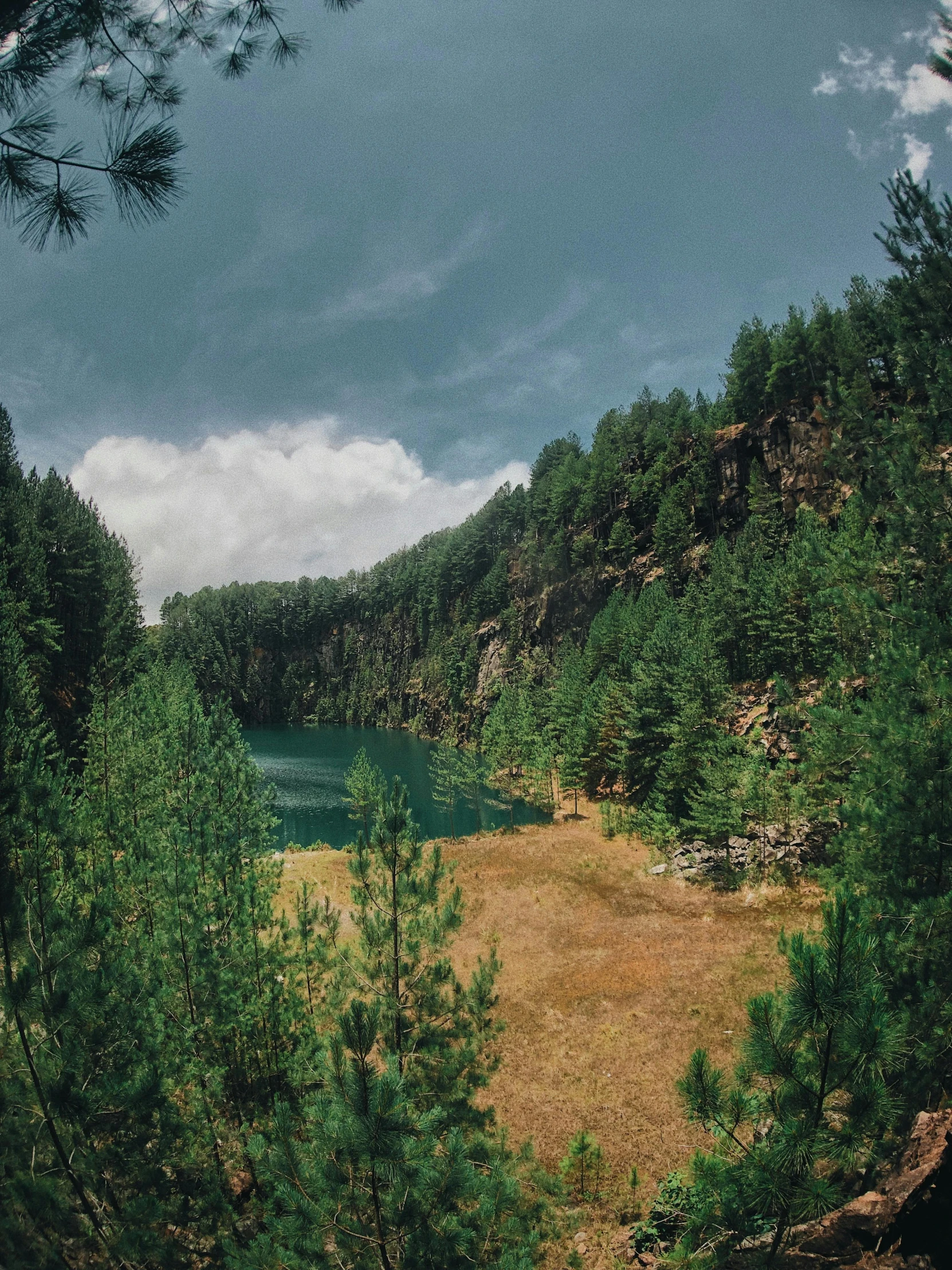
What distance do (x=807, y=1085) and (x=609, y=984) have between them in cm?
1516

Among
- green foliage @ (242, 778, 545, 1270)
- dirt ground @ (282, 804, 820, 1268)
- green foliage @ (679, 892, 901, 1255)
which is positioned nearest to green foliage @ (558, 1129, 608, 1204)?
dirt ground @ (282, 804, 820, 1268)

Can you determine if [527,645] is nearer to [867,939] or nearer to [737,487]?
[737,487]

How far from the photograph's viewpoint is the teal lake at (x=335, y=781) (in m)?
44.6

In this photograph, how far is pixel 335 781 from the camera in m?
63.5

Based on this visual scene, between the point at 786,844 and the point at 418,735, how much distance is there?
85959mm

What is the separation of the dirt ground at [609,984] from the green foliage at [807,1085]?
6.13 meters

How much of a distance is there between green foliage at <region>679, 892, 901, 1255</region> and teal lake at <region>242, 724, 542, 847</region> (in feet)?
41.8

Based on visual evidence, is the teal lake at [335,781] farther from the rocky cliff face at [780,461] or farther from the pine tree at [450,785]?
the rocky cliff face at [780,461]

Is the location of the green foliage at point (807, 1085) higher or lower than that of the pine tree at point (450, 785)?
higher

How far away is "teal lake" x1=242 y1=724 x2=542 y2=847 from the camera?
146 feet

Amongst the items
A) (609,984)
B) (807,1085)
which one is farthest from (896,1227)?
(609,984)

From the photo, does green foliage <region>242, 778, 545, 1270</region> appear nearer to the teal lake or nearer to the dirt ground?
the dirt ground

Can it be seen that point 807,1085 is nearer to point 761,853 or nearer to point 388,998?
point 388,998

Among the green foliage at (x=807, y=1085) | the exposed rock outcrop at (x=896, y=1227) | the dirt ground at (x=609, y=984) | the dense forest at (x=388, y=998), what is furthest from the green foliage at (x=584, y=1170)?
the green foliage at (x=807, y=1085)
